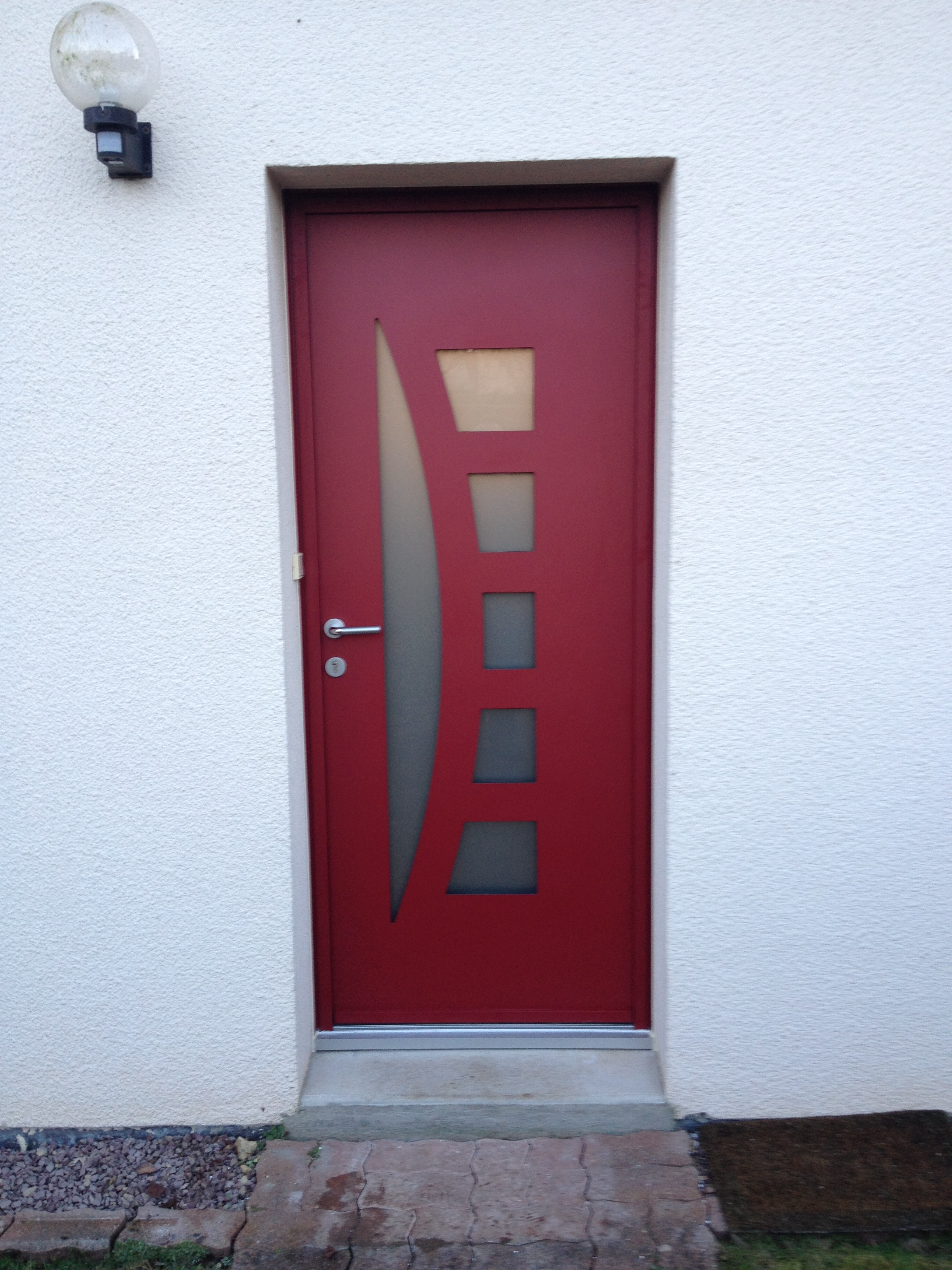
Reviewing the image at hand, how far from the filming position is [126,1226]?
2320 mm

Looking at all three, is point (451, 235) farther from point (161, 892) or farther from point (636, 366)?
point (161, 892)

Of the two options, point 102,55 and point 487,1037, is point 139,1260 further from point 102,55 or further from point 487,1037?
point 102,55

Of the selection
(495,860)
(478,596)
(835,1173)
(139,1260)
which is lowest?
(139,1260)

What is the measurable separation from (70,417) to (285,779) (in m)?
1.14

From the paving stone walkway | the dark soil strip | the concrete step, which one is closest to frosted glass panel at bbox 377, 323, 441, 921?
the concrete step

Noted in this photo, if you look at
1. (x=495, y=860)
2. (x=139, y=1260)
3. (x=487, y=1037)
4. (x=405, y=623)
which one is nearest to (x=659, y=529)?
(x=405, y=623)

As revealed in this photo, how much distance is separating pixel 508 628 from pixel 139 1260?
1905 mm

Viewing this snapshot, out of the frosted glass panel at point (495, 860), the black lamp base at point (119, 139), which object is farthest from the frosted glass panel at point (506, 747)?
the black lamp base at point (119, 139)

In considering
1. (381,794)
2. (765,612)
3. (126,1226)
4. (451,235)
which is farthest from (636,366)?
(126,1226)

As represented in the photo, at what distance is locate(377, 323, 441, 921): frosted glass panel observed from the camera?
8.98 ft

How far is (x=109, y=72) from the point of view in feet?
7.07

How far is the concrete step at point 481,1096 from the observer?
8.43ft

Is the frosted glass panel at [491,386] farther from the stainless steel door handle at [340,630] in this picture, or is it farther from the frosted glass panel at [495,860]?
the frosted glass panel at [495,860]

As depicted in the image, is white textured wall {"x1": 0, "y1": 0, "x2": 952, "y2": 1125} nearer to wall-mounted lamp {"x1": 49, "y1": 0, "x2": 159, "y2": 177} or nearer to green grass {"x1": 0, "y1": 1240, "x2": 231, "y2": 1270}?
wall-mounted lamp {"x1": 49, "y1": 0, "x2": 159, "y2": 177}
